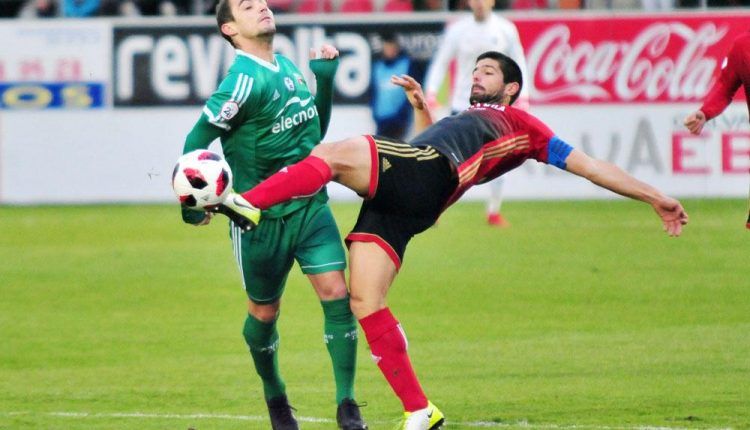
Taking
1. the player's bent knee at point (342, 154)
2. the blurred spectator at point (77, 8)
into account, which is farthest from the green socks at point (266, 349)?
the blurred spectator at point (77, 8)

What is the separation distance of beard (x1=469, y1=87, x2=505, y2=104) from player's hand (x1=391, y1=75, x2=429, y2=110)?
27 cm

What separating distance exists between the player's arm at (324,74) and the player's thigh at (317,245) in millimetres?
512

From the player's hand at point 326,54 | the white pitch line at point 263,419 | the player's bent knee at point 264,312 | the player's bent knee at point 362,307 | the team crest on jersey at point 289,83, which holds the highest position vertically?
the player's hand at point 326,54

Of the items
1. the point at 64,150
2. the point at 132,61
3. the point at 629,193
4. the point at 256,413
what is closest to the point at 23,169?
the point at 64,150

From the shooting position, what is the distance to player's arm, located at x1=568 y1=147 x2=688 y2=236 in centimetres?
746

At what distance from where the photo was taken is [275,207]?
7.48 metres

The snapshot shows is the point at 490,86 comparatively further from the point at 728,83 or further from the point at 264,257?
the point at 728,83

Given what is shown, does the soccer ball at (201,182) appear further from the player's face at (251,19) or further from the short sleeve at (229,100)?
the player's face at (251,19)

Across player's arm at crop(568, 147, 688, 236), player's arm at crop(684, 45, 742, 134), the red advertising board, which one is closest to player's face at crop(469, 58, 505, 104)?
player's arm at crop(568, 147, 688, 236)

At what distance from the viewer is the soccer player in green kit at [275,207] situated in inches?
289

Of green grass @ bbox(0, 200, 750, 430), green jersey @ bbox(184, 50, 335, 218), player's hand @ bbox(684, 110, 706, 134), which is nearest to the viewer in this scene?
green jersey @ bbox(184, 50, 335, 218)

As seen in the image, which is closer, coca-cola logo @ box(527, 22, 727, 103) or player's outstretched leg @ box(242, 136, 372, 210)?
player's outstretched leg @ box(242, 136, 372, 210)

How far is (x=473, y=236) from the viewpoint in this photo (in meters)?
17.1

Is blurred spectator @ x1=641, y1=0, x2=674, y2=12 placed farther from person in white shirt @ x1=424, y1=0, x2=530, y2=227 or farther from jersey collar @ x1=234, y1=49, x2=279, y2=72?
jersey collar @ x1=234, y1=49, x2=279, y2=72
